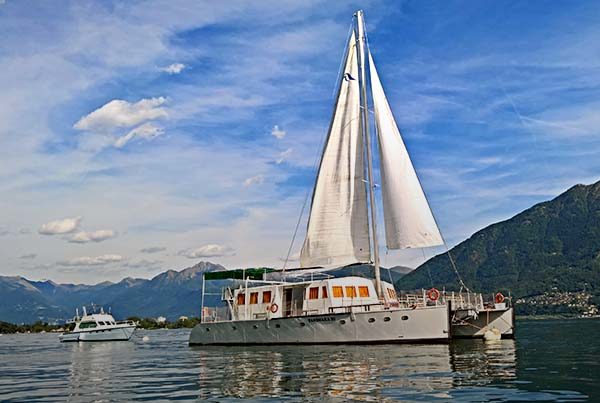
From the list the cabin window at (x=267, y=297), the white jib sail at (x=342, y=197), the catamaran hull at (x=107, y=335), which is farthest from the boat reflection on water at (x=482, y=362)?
the catamaran hull at (x=107, y=335)

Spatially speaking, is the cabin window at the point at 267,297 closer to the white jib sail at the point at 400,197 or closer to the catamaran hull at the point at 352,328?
the catamaran hull at the point at 352,328

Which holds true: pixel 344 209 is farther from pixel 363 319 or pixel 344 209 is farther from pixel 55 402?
pixel 55 402

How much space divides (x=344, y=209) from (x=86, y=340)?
38.9m

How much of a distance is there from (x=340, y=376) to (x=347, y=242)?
1926 centimetres

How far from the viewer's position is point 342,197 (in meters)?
41.3

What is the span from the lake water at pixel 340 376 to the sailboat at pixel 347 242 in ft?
13.6

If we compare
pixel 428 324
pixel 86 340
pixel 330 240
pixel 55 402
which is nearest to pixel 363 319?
pixel 428 324

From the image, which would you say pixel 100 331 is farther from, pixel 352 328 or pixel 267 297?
pixel 352 328

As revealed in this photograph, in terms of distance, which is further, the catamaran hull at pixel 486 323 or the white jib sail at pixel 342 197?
the white jib sail at pixel 342 197

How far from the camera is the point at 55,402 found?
18266 millimetres

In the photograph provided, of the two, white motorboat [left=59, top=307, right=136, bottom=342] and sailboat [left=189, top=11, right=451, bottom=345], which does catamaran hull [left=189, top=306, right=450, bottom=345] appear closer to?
sailboat [left=189, top=11, right=451, bottom=345]

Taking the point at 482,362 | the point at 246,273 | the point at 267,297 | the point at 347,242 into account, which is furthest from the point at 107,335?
the point at 482,362

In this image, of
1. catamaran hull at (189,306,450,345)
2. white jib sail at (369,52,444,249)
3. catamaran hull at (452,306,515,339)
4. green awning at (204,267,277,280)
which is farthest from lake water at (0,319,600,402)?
green awning at (204,267,277,280)

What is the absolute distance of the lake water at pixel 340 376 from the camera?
698 inches
